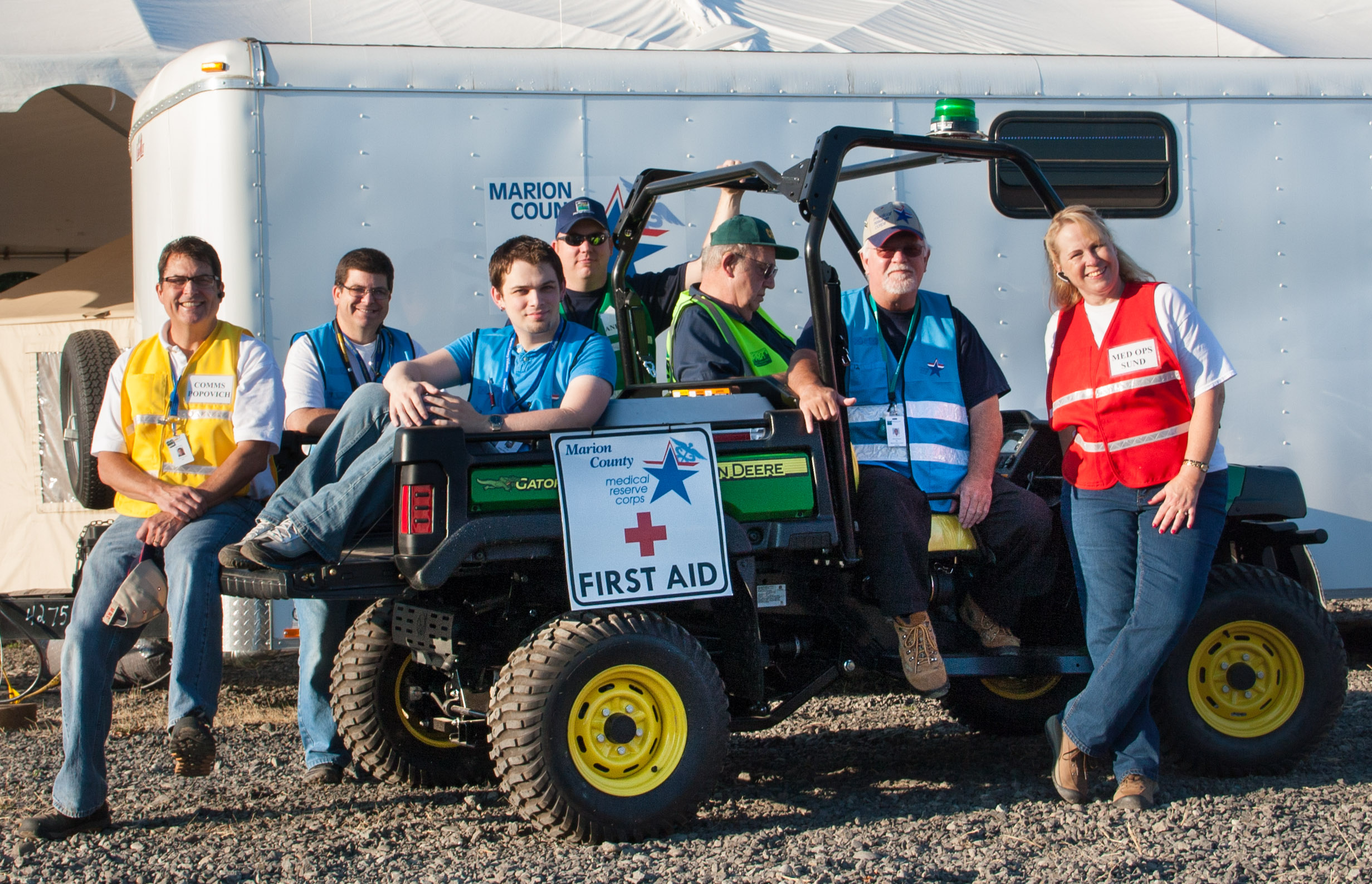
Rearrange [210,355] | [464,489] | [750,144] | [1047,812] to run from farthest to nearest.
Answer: [750,144], [210,355], [1047,812], [464,489]

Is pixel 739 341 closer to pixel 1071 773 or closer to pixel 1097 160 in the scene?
pixel 1071 773

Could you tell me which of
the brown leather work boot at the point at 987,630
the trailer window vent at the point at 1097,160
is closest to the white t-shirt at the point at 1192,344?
the brown leather work boot at the point at 987,630

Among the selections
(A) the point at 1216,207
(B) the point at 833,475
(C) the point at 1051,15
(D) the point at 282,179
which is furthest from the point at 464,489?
(C) the point at 1051,15

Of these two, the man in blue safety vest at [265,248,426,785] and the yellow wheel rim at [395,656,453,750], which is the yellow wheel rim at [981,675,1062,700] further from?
the man in blue safety vest at [265,248,426,785]

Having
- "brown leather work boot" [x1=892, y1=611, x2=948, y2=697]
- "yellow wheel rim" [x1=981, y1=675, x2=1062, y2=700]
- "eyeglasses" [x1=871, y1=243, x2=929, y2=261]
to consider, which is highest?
"eyeglasses" [x1=871, y1=243, x2=929, y2=261]

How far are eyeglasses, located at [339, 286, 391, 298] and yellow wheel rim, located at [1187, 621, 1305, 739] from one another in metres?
3.31

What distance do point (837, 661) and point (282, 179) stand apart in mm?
3207

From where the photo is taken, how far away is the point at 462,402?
12.9ft

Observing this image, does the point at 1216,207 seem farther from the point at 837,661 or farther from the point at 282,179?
the point at 282,179

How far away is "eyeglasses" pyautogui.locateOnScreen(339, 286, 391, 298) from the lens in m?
4.96

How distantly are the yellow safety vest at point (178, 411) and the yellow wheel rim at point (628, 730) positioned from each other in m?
1.45

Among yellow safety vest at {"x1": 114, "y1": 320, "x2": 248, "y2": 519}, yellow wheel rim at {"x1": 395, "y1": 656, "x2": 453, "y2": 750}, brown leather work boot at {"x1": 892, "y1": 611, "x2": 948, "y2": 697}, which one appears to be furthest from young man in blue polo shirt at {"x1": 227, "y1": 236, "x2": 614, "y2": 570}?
brown leather work boot at {"x1": 892, "y1": 611, "x2": 948, "y2": 697}

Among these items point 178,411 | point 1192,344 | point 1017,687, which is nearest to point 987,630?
point 1017,687

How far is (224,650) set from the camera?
5461mm
